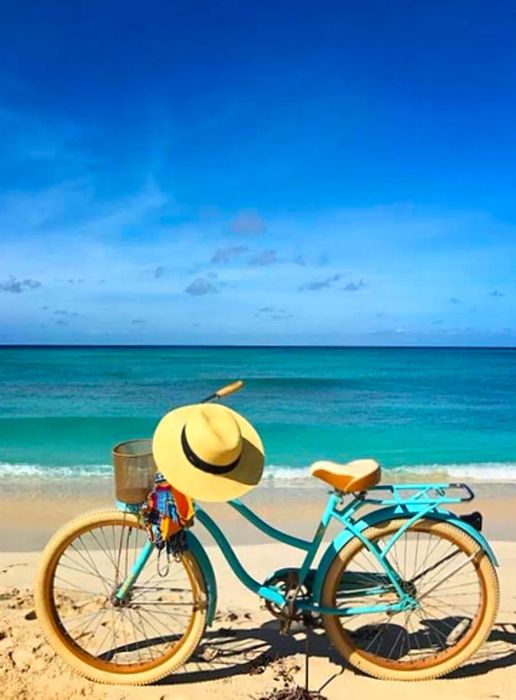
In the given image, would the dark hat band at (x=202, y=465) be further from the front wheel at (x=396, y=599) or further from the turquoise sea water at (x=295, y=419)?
the turquoise sea water at (x=295, y=419)

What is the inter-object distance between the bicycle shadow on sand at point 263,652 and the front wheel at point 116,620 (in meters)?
0.17

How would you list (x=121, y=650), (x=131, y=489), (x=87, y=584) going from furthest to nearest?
(x=87, y=584) → (x=121, y=650) → (x=131, y=489)

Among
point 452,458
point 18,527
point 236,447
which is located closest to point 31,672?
point 236,447

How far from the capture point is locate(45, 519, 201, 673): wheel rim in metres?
3.05

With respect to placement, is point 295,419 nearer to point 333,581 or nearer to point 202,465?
point 333,581

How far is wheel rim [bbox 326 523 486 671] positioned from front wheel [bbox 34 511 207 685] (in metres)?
0.79

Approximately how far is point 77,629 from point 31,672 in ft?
1.68

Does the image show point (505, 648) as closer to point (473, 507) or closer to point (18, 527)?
point (473, 507)

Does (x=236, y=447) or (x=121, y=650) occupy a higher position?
(x=236, y=447)

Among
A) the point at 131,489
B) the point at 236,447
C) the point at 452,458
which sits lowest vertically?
the point at 452,458

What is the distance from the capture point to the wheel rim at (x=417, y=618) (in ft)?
10.2

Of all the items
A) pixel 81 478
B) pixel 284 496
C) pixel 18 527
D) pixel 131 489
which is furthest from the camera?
pixel 81 478

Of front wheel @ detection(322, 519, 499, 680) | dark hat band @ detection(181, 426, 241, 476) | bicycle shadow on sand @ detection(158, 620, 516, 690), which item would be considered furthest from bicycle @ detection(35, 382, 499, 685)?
dark hat band @ detection(181, 426, 241, 476)

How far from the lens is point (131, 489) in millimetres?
2943
